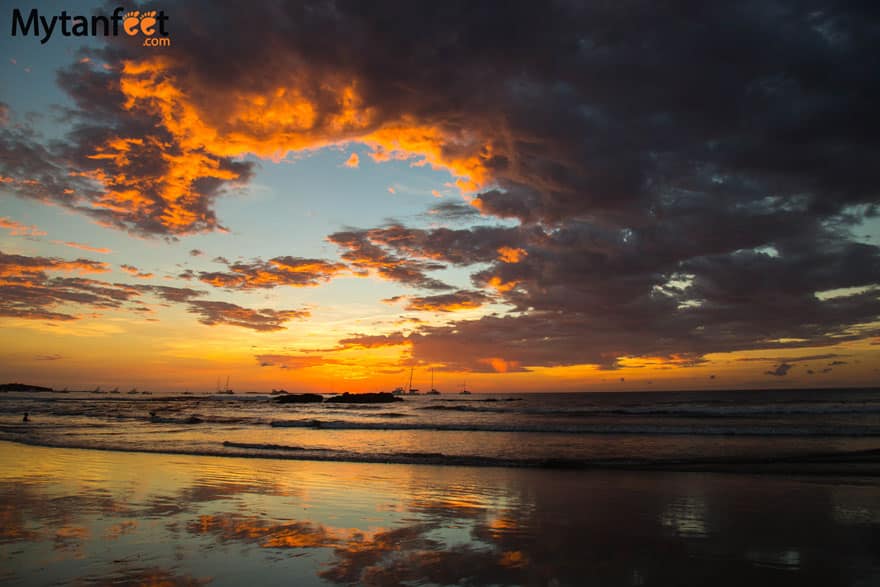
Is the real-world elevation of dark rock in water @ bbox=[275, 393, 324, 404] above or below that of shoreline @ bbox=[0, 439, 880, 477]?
below

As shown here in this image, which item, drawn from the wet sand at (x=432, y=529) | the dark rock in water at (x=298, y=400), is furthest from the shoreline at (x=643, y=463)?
the dark rock in water at (x=298, y=400)

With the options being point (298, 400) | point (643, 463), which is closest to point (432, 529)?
point (643, 463)

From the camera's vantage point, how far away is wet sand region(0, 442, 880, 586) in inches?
288

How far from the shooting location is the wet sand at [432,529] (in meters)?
7.32

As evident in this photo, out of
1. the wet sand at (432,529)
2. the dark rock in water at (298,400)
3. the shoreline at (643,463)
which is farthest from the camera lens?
the dark rock in water at (298,400)

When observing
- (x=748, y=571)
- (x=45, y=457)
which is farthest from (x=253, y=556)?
(x=45, y=457)

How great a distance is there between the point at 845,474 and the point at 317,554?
699 inches

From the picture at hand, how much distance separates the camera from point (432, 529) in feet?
31.8

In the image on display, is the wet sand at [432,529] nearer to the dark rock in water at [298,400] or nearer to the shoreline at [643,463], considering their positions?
the shoreline at [643,463]

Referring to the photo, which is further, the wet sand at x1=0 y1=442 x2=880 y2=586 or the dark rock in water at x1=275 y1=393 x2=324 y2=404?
the dark rock in water at x1=275 y1=393 x2=324 y2=404

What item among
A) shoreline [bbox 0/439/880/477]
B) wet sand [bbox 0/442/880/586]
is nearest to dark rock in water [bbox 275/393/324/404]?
shoreline [bbox 0/439/880/477]

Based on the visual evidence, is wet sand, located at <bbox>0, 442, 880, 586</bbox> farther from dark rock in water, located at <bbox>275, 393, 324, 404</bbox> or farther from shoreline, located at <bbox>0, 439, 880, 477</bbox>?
dark rock in water, located at <bbox>275, 393, 324, 404</bbox>

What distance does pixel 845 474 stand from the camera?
53.5ft

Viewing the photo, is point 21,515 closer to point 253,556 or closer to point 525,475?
point 253,556
